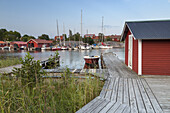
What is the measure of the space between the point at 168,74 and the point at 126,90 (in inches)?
137

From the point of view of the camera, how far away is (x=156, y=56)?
22.5ft

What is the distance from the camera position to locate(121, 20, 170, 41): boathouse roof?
21.7ft

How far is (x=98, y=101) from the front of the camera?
12.1 ft

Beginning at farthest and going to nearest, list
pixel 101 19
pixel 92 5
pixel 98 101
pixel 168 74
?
pixel 101 19 < pixel 92 5 < pixel 168 74 < pixel 98 101

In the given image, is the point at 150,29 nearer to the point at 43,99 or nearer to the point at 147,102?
the point at 147,102

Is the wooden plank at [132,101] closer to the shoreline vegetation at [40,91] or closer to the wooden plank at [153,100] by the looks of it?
the wooden plank at [153,100]

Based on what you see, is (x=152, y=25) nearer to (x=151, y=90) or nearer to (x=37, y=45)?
(x=151, y=90)

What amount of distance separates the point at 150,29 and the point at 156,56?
1560mm

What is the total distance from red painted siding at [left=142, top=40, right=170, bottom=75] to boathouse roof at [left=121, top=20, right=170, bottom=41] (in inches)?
13.8

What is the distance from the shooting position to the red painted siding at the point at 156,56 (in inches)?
267

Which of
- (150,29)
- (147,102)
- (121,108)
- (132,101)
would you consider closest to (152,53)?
(150,29)

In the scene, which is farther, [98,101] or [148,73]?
[148,73]

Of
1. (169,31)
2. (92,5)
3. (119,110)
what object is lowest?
(119,110)

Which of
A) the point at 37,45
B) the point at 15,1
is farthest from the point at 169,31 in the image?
the point at 37,45
